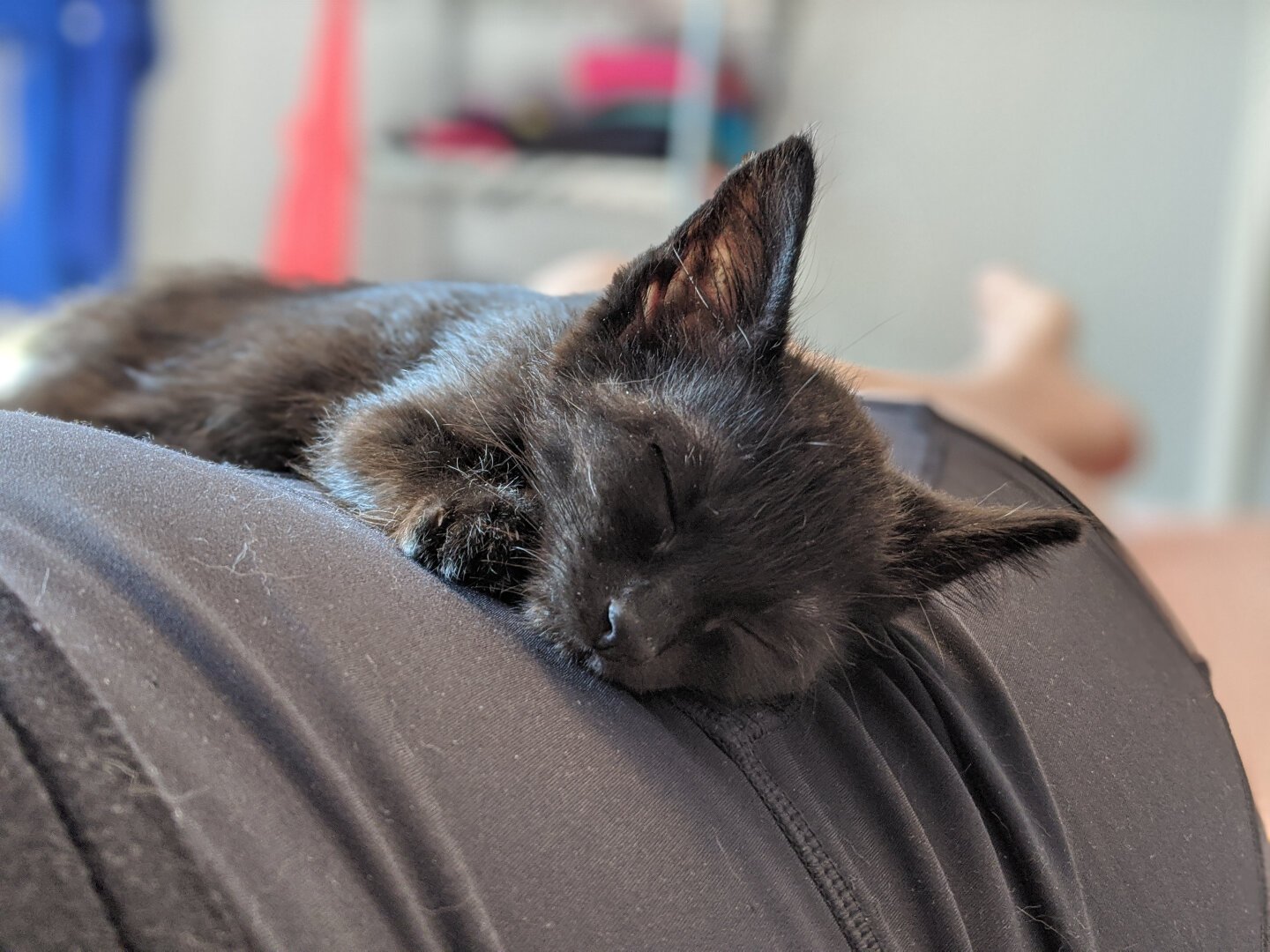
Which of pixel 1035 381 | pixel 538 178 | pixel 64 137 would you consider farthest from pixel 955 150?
pixel 64 137

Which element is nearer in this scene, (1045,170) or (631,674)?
(631,674)

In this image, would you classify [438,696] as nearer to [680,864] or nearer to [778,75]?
[680,864]

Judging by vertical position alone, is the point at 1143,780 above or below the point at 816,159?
below

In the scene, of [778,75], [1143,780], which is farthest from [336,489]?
[778,75]

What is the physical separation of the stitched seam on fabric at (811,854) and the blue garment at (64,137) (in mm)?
3820

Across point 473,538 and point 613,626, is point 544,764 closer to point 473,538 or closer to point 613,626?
point 613,626

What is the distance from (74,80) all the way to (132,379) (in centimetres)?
300

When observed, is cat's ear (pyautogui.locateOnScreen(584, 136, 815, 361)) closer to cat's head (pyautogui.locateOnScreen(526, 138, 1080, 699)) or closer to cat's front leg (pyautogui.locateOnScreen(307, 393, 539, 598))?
cat's head (pyautogui.locateOnScreen(526, 138, 1080, 699))

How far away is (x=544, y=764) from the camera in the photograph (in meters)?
0.64

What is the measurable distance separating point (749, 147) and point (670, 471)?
362 cm

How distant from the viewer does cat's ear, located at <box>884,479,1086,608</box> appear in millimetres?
949

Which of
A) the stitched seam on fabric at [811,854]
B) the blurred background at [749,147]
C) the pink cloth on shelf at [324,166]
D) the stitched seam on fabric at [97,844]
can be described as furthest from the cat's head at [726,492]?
the pink cloth on shelf at [324,166]

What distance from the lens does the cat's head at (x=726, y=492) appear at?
0.86 metres

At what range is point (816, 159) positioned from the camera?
36.6 inches
